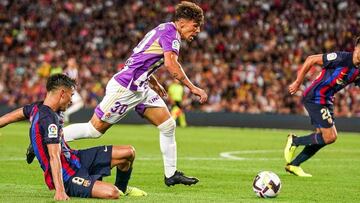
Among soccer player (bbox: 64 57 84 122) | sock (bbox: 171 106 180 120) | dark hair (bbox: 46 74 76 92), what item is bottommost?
sock (bbox: 171 106 180 120)

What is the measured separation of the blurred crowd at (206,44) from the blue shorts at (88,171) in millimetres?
19168

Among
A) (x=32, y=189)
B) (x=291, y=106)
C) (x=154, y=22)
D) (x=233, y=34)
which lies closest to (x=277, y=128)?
(x=291, y=106)

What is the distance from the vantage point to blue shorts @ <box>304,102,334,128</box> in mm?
13266

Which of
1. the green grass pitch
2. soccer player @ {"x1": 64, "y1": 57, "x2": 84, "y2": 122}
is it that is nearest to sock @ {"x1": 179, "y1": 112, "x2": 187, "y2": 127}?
soccer player @ {"x1": 64, "y1": 57, "x2": 84, "y2": 122}

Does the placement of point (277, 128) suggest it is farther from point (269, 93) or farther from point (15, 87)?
point (15, 87)

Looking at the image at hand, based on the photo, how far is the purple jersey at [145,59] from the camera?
10.8 meters

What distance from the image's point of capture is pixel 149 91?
11.1 metres

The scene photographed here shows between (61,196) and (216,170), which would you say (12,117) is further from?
(216,170)

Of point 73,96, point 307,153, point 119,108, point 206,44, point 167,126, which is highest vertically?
point 119,108

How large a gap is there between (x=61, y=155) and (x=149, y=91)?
2.34 metres

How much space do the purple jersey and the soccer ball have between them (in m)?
2.09

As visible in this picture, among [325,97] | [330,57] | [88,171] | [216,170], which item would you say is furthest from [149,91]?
[325,97]

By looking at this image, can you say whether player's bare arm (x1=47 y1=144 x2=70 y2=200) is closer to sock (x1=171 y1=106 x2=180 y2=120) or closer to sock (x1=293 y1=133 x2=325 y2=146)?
sock (x1=293 y1=133 x2=325 y2=146)

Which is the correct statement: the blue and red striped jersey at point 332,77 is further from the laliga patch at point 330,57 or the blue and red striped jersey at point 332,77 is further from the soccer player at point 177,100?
the soccer player at point 177,100
